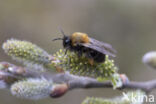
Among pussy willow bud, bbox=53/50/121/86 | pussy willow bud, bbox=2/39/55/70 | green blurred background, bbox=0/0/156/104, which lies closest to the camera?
pussy willow bud, bbox=53/50/121/86

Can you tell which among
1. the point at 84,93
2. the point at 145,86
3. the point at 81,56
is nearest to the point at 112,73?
the point at 81,56

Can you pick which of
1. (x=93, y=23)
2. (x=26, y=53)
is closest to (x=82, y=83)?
(x=26, y=53)

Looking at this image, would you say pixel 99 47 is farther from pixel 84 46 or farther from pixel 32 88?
pixel 32 88

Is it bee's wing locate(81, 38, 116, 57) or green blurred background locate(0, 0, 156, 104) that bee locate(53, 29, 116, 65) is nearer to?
bee's wing locate(81, 38, 116, 57)

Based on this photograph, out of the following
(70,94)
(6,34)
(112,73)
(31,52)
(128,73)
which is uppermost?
(6,34)

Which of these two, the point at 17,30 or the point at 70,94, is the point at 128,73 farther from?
the point at 17,30

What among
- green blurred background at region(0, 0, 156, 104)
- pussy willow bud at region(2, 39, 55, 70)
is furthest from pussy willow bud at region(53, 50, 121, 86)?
green blurred background at region(0, 0, 156, 104)

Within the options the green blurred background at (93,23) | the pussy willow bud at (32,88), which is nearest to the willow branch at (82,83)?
the pussy willow bud at (32,88)

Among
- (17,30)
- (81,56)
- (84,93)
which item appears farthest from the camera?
(17,30)

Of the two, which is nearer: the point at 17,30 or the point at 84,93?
the point at 84,93
